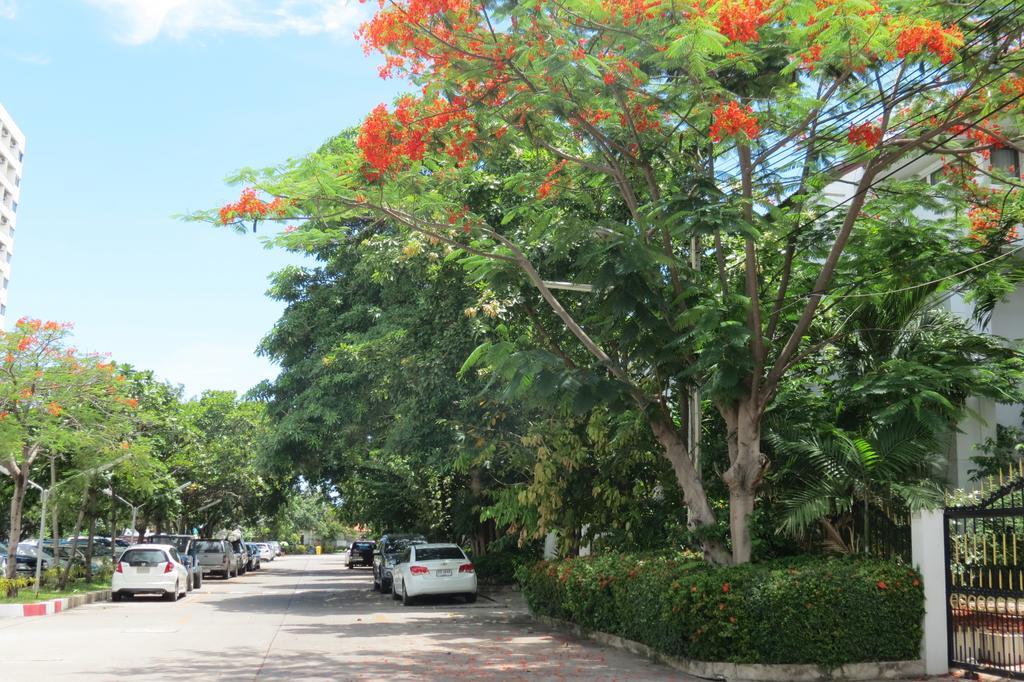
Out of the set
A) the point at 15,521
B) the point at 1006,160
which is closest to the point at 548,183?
the point at 1006,160

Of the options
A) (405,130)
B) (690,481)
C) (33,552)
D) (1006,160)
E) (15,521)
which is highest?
(1006,160)

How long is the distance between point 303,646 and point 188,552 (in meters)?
20.7

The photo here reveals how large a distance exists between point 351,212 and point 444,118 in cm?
167

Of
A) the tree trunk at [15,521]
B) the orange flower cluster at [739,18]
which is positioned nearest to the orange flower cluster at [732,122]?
the orange flower cluster at [739,18]

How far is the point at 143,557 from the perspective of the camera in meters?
26.1

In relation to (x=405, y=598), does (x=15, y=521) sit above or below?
above

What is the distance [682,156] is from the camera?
14.0m

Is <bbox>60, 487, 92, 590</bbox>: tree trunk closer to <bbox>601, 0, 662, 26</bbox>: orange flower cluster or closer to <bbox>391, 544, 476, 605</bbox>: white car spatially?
<bbox>391, 544, 476, 605</bbox>: white car

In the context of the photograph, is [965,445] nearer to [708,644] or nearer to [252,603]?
[708,644]

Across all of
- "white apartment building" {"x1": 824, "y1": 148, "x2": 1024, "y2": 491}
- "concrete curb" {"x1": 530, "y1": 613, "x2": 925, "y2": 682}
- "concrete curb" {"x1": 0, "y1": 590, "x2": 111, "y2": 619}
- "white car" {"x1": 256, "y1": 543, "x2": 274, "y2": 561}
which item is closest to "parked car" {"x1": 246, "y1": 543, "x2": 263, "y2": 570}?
"white car" {"x1": 256, "y1": 543, "x2": 274, "y2": 561}

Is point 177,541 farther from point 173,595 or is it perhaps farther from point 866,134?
point 866,134

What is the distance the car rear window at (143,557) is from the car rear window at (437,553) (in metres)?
7.10

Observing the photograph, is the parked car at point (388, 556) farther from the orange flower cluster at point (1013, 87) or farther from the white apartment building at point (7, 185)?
the white apartment building at point (7, 185)

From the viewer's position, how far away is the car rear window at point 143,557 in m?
26.0
